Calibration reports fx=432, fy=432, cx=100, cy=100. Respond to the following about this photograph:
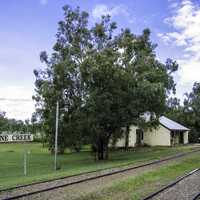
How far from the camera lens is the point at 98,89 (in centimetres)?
3328

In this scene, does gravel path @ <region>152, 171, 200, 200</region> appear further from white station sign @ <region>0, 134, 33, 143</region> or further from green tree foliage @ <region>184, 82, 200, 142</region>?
green tree foliage @ <region>184, 82, 200, 142</region>

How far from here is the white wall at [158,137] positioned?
6322 cm

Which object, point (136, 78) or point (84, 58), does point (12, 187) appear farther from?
point (136, 78)

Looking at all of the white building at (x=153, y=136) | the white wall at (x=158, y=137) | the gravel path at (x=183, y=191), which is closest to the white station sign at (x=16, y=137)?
the gravel path at (x=183, y=191)

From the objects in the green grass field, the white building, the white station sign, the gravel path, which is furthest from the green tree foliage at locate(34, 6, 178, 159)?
the white building

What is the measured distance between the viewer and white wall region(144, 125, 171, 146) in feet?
207

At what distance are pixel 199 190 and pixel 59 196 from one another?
197 inches

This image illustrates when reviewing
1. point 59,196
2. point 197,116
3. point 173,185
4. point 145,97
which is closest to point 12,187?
point 59,196

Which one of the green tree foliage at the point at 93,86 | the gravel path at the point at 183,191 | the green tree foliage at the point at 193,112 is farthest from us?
the green tree foliage at the point at 193,112

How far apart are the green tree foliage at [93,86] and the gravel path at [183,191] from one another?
616 inches

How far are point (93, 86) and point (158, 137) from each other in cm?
3213

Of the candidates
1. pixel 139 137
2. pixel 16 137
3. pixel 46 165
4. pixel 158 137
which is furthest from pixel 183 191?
pixel 158 137

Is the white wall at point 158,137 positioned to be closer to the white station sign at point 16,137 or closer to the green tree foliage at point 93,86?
the green tree foliage at point 93,86

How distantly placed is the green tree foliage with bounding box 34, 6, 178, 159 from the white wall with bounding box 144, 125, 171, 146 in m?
26.3
